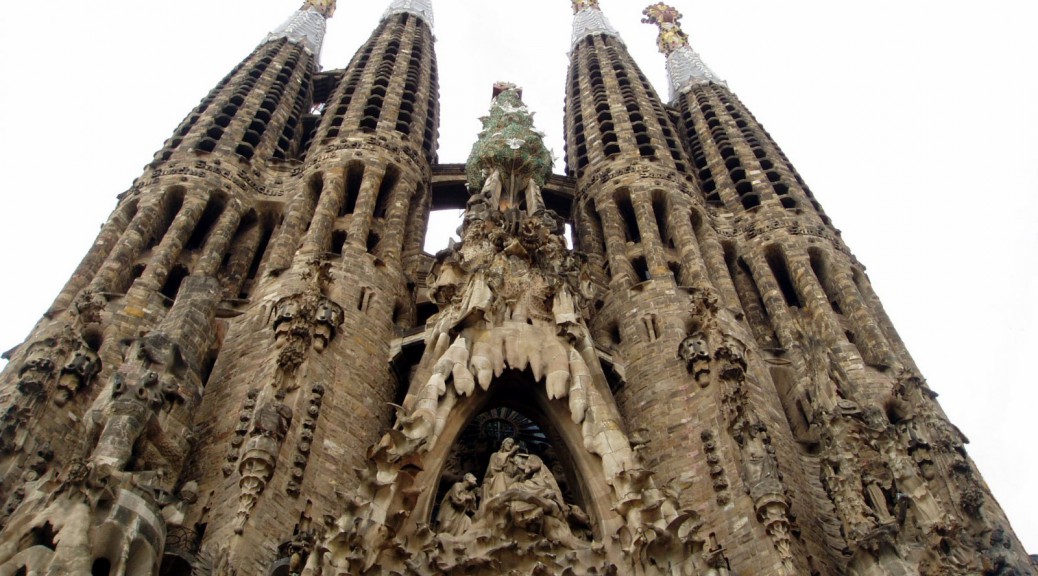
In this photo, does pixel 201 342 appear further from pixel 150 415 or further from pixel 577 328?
pixel 577 328

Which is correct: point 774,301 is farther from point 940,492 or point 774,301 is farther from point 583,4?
point 583,4

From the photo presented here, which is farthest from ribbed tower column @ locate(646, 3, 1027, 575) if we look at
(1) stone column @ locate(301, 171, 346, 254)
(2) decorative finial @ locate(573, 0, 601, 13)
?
(2) decorative finial @ locate(573, 0, 601, 13)

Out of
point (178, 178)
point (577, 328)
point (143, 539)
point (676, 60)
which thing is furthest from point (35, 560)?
point (676, 60)

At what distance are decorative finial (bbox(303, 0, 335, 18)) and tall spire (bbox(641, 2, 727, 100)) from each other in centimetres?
1490

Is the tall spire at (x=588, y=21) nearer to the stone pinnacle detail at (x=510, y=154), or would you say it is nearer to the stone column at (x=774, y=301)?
the stone pinnacle detail at (x=510, y=154)

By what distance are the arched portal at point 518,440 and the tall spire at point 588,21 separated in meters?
26.9

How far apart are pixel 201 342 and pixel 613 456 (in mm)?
8475

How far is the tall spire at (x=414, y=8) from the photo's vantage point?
134 ft

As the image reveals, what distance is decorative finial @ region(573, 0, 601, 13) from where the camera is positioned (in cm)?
4662

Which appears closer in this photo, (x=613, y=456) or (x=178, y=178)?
(x=613, y=456)

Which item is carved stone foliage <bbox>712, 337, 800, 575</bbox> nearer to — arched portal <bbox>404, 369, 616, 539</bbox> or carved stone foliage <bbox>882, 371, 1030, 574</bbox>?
carved stone foliage <bbox>882, 371, 1030, 574</bbox>

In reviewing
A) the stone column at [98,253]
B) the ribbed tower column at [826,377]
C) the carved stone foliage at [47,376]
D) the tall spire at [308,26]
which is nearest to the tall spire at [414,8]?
the tall spire at [308,26]

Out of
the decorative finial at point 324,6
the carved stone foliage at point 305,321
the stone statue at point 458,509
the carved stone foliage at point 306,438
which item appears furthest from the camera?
the decorative finial at point 324,6

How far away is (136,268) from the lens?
2098 centimetres
